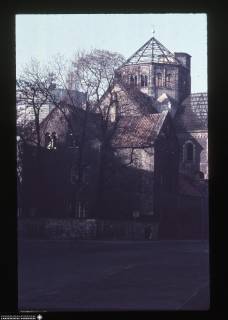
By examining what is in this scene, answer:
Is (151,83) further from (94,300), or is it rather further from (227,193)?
(227,193)

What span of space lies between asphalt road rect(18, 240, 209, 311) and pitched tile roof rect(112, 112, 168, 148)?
23.6 ft

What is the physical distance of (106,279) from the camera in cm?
1200

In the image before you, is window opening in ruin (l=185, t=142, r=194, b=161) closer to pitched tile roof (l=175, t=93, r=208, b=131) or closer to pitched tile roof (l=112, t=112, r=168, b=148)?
pitched tile roof (l=175, t=93, r=208, b=131)

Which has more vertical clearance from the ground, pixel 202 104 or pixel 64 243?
pixel 202 104

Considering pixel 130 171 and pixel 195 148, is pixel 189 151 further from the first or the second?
pixel 130 171

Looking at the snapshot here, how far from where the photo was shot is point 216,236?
3412 mm

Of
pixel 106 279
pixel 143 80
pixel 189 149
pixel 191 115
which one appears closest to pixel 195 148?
pixel 189 149

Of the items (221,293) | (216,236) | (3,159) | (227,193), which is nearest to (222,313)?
(221,293)

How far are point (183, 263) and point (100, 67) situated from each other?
11.1 m

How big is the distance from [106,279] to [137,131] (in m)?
18.4

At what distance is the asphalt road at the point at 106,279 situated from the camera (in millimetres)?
7836

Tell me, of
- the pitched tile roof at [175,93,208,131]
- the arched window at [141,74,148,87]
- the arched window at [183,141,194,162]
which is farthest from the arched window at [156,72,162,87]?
the arched window at [183,141,194,162]

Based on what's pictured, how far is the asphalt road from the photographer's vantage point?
7.84m

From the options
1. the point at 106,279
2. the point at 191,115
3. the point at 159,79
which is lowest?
the point at 106,279
